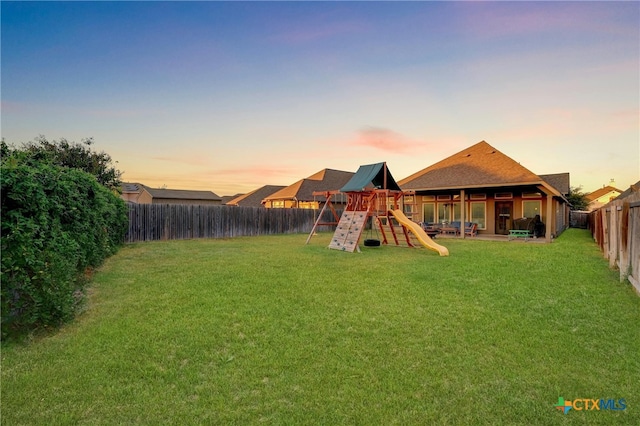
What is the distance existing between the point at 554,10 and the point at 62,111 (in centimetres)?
1584

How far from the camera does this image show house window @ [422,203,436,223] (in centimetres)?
2120

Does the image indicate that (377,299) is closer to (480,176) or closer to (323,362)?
(323,362)

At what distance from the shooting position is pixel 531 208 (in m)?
18.3

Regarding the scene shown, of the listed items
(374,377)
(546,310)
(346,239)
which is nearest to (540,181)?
(346,239)

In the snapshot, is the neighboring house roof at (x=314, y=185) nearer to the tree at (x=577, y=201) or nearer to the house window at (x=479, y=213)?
the house window at (x=479, y=213)

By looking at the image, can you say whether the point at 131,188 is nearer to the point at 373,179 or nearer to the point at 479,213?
the point at 373,179

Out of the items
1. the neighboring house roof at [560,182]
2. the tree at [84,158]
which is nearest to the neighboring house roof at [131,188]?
the tree at [84,158]

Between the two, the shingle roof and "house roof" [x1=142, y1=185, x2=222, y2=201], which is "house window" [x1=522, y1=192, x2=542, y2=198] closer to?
the shingle roof

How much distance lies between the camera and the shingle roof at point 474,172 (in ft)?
54.6

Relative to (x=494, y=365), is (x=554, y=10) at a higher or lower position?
higher

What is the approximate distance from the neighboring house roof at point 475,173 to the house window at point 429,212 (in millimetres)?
Result: 2198

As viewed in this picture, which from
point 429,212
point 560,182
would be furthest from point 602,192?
point 429,212

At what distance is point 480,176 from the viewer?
17.8m

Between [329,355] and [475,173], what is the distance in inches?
691
